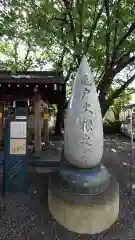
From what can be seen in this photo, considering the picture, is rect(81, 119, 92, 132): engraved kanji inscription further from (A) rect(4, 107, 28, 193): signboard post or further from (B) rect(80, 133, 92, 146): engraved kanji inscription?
(A) rect(4, 107, 28, 193): signboard post

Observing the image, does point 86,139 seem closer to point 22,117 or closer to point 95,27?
point 22,117

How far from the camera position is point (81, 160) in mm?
3855

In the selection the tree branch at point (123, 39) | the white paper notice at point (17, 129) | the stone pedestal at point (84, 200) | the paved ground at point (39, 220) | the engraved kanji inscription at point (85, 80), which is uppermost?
the tree branch at point (123, 39)

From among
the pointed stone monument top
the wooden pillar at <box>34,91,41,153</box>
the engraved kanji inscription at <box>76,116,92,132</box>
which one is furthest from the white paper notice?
the wooden pillar at <box>34,91,41,153</box>

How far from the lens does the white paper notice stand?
4.59 metres

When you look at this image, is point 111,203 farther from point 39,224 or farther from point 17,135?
point 17,135

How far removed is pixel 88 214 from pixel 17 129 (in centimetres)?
221

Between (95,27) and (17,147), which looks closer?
(17,147)

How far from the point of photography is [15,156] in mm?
4535

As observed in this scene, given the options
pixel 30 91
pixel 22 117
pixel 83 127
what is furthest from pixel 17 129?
pixel 30 91

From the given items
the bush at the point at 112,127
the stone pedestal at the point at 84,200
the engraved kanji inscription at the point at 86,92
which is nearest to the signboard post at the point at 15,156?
the stone pedestal at the point at 84,200

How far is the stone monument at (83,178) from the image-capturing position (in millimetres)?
3693

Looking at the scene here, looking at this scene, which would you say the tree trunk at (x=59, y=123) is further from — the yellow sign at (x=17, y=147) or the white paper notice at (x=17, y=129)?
the yellow sign at (x=17, y=147)

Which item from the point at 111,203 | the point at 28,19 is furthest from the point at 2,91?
the point at 111,203
